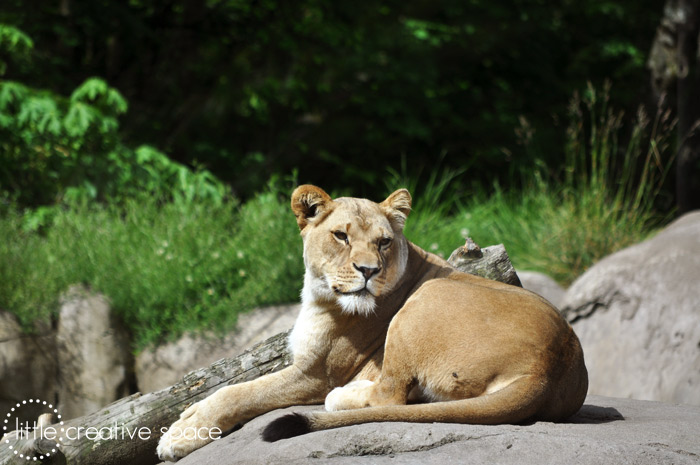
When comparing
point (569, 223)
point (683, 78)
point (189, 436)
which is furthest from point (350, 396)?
point (683, 78)

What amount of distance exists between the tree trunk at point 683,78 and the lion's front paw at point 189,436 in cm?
823

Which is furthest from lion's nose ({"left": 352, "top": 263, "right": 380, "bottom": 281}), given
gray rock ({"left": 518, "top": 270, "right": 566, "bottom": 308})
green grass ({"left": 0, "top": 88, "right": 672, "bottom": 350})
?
gray rock ({"left": 518, "top": 270, "right": 566, "bottom": 308})

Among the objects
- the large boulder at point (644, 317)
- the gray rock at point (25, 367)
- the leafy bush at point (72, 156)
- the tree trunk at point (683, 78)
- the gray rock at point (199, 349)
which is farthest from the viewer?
the tree trunk at point (683, 78)

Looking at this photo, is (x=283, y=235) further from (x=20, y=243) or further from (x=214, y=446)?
(x=214, y=446)

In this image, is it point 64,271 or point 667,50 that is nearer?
point 64,271

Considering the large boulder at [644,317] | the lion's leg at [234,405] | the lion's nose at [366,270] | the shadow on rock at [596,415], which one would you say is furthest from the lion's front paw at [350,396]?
the large boulder at [644,317]

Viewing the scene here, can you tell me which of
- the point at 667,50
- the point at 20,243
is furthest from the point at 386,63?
the point at 20,243

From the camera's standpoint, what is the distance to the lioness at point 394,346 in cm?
376

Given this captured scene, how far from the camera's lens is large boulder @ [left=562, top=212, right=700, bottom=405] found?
7336mm

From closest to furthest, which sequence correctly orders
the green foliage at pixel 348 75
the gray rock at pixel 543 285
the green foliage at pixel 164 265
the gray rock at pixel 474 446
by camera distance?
1. the gray rock at pixel 474 446
2. the green foliage at pixel 164 265
3. the gray rock at pixel 543 285
4. the green foliage at pixel 348 75

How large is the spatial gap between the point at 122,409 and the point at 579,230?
5847 millimetres

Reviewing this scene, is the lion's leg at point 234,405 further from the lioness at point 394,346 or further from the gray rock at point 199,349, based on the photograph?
the gray rock at point 199,349

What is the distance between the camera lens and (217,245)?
8789 mm

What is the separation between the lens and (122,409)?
5000 millimetres
